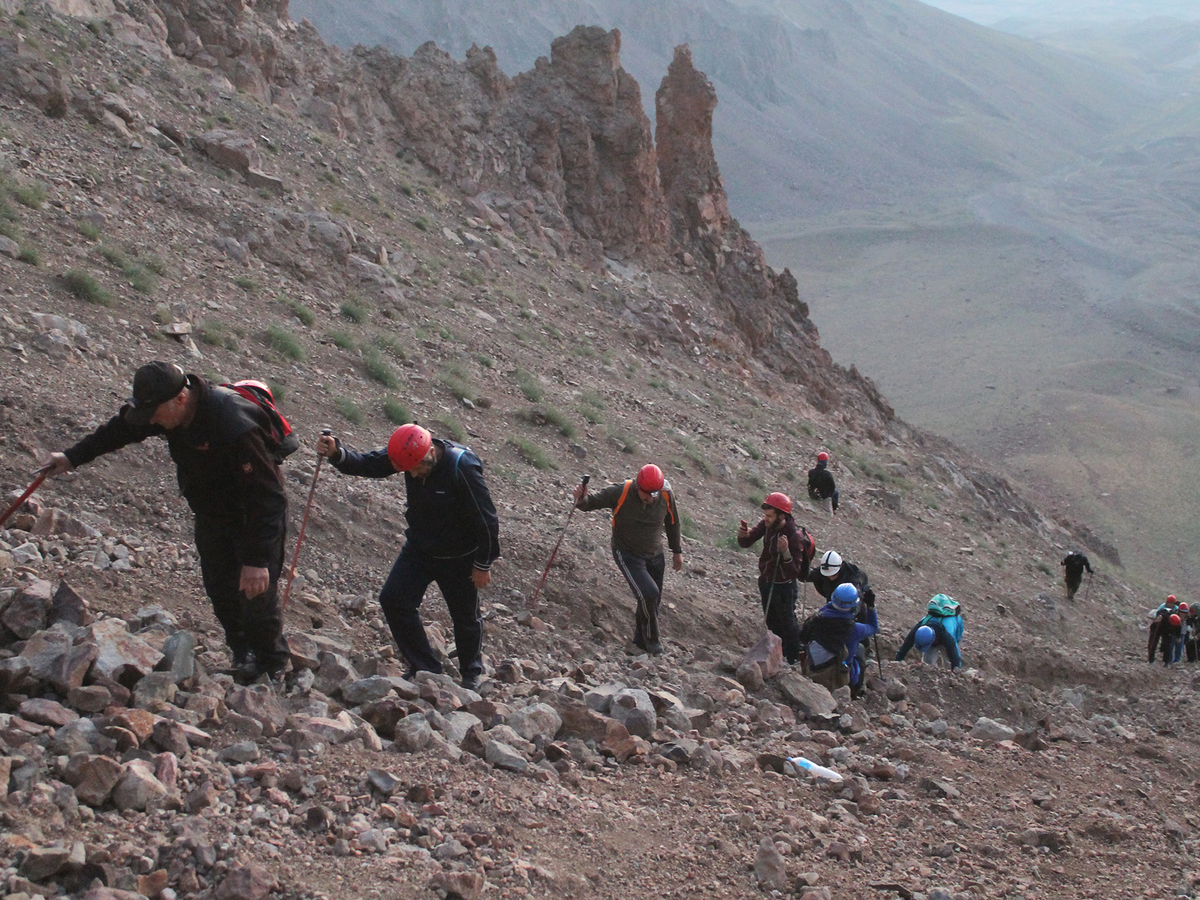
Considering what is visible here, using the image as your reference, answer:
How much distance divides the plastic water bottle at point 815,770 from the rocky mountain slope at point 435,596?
84 millimetres

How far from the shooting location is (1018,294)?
80188 millimetres

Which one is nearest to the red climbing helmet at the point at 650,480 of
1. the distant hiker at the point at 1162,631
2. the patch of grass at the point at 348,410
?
the patch of grass at the point at 348,410

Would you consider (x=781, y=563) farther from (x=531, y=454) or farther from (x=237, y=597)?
(x=531, y=454)

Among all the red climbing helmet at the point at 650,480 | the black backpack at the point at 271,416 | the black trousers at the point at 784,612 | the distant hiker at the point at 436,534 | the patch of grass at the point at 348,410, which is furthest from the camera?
the patch of grass at the point at 348,410

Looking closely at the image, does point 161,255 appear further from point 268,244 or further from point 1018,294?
point 1018,294

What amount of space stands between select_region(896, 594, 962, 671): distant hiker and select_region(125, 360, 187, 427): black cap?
24.3 ft

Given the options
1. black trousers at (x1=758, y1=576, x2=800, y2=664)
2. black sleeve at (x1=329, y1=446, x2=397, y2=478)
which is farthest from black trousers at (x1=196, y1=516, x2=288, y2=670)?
black trousers at (x1=758, y1=576, x2=800, y2=664)

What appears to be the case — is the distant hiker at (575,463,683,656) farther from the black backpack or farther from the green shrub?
the green shrub

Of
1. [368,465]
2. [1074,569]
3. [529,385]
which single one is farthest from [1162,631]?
[368,465]

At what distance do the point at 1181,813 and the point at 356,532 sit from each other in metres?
6.06

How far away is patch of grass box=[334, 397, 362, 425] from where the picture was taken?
1106 cm

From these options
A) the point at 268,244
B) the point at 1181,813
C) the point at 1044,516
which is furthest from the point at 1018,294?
the point at 1181,813

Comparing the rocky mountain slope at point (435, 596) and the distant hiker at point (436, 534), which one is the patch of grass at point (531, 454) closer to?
the rocky mountain slope at point (435, 596)

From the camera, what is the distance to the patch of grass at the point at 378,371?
12961 millimetres
